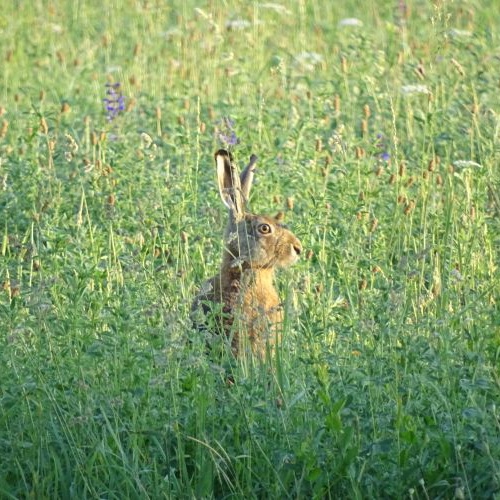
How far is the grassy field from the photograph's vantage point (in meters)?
5.17

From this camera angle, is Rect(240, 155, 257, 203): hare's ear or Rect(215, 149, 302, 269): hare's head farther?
Rect(240, 155, 257, 203): hare's ear

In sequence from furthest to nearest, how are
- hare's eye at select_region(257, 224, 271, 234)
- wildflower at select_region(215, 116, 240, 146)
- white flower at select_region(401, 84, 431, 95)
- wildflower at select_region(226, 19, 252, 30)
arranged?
wildflower at select_region(226, 19, 252, 30)
white flower at select_region(401, 84, 431, 95)
hare's eye at select_region(257, 224, 271, 234)
wildflower at select_region(215, 116, 240, 146)

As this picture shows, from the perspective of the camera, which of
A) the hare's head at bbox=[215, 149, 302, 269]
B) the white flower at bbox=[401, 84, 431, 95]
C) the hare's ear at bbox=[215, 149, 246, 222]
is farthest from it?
the white flower at bbox=[401, 84, 431, 95]

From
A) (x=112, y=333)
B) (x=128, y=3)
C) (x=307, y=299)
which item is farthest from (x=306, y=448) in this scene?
(x=128, y=3)

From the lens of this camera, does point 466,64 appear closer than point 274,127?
No

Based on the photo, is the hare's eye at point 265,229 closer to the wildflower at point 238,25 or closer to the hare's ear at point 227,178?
the hare's ear at point 227,178

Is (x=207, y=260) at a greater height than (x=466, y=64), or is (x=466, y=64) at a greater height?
(x=466, y=64)

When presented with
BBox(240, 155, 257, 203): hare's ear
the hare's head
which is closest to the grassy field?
the hare's head

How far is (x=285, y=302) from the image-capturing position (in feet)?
18.5

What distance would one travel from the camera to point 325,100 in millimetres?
9281

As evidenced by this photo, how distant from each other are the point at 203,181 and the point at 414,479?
13.2 ft

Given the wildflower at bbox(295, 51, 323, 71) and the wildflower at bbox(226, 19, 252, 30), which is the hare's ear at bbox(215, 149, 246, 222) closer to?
the wildflower at bbox(295, 51, 323, 71)

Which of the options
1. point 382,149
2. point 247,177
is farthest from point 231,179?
point 382,149

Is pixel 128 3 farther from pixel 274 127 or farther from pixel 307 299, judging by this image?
pixel 307 299
